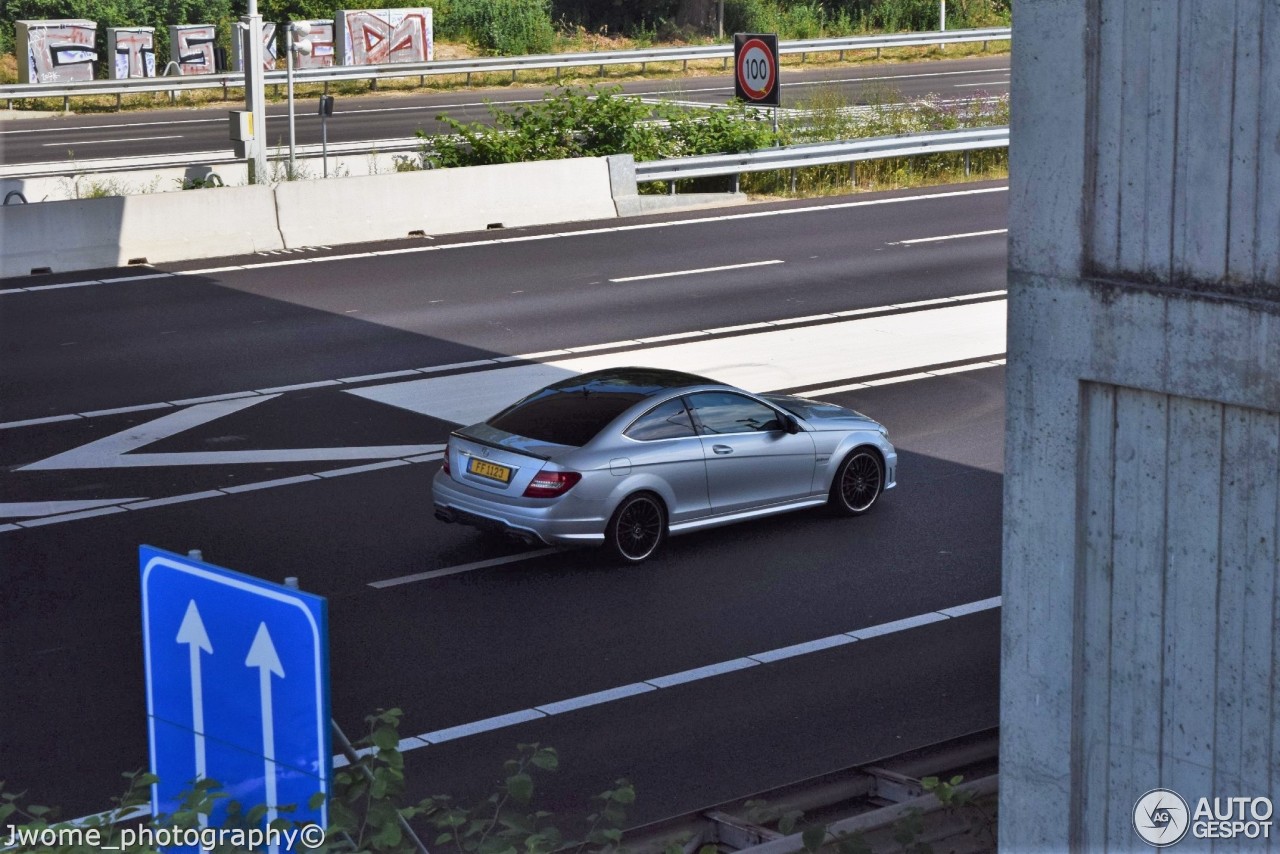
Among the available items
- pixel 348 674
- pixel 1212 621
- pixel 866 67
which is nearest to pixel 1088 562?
pixel 1212 621

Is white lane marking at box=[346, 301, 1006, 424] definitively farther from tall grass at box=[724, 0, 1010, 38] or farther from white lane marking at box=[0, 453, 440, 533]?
tall grass at box=[724, 0, 1010, 38]

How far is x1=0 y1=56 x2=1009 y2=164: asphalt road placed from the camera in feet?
113

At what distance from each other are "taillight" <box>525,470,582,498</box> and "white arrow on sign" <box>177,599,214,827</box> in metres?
7.40

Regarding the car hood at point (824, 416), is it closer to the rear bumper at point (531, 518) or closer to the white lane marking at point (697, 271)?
the rear bumper at point (531, 518)

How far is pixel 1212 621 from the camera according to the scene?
5.10 metres

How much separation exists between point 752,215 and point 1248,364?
2307cm

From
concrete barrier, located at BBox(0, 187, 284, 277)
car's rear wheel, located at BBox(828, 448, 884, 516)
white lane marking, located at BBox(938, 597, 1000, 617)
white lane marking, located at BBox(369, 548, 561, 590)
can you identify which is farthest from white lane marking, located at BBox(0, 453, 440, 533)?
concrete barrier, located at BBox(0, 187, 284, 277)

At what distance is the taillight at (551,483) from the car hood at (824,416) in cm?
213

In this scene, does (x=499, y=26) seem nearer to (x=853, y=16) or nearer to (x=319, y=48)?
(x=319, y=48)

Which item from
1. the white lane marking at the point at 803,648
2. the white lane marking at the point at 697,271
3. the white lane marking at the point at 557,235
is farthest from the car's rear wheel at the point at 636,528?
the white lane marking at the point at 557,235

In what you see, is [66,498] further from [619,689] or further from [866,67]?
[866,67]

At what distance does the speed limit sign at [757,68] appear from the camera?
29406 millimetres

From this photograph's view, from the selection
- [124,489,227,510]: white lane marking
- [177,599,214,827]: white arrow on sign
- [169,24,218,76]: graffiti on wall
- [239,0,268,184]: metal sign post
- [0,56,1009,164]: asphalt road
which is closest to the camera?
[177,599,214,827]: white arrow on sign
